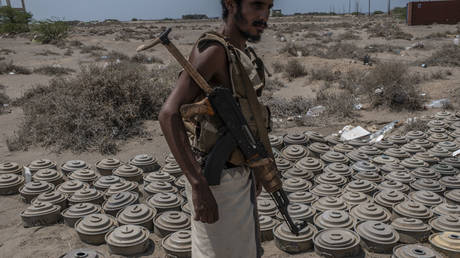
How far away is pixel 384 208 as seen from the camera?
11.7 feet

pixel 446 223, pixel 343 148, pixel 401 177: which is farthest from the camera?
pixel 343 148

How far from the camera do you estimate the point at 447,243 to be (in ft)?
9.62

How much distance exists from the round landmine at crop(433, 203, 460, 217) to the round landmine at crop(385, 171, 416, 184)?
629 mm

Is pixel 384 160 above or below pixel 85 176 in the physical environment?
below

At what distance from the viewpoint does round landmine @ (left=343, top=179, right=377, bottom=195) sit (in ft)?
12.8

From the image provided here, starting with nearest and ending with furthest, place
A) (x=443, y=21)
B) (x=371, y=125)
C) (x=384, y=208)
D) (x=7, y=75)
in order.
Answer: (x=384, y=208), (x=371, y=125), (x=7, y=75), (x=443, y=21)

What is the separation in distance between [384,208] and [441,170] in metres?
1.25

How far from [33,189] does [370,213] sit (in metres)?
3.44

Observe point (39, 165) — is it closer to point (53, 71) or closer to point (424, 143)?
point (424, 143)

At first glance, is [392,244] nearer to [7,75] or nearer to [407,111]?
[407,111]

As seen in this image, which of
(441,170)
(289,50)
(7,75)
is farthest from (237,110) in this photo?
(289,50)

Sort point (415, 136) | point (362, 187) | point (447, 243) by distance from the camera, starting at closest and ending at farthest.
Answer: point (447, 243) → point (362, 187) → point (415, 136)

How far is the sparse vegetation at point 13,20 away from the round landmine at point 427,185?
116 ft

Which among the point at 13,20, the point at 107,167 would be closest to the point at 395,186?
the point at 107,167
